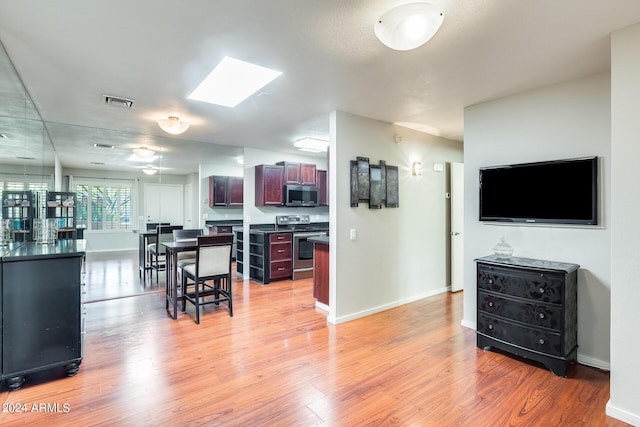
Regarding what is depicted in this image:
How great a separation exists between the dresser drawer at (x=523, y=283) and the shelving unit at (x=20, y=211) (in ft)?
13.3

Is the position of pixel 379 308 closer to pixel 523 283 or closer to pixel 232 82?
pixel 523 283

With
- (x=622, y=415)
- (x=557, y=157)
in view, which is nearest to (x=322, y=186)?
(x=557, y=157)

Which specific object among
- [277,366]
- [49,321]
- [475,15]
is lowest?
[277,366]

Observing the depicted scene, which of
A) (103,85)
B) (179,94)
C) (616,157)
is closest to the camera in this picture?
(616,157)

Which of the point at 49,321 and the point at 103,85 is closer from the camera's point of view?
the point at 49,321

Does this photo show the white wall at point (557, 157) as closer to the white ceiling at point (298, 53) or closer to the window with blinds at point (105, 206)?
the white ceiling at point (298, 53)

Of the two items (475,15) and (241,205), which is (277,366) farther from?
(241,205)

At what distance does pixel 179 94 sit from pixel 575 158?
3.70m

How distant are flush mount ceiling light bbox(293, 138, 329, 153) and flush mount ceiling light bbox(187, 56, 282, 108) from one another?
1.98 metres

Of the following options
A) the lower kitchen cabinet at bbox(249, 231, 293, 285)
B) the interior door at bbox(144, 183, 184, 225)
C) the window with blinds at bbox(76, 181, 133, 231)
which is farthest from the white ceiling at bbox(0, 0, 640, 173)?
the lower kitchen cabinet at bbox(249, 231, 293, 285)

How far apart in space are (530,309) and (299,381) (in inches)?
79.1

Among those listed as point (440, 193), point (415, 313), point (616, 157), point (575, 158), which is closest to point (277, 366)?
point (415, 313)

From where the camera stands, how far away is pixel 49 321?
7.89 ft

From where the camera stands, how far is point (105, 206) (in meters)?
4.74
